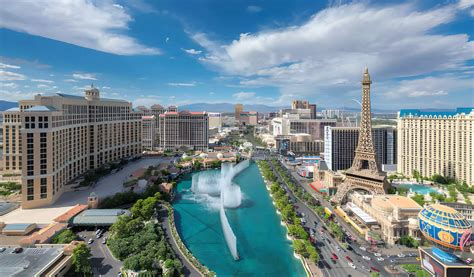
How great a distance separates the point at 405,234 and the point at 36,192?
1816 inches

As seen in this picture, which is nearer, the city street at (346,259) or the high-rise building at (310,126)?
the city street at (346,259)

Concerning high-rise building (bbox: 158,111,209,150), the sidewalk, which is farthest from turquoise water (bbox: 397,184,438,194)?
high-rise building (bbox: 158,111,209,150)

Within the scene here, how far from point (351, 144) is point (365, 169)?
22210 millimetres

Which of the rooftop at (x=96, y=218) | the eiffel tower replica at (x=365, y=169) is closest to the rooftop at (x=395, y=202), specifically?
the eiffel tower replica at (x=365, y=169)

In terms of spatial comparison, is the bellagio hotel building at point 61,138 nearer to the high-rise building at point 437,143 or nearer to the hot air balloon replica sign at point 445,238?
the hot air balloon replica sign at point 445,238

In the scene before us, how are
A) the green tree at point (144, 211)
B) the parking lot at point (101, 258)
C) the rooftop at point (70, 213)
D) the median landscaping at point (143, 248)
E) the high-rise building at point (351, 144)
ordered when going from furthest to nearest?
the high-rise building at point (351, 144) < the green tree at point (144, 211) < the rooftop at point (70, 213) < the parking lot at point (101, 258) < the median landscaping at point (143, 248)

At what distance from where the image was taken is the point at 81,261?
65.8 feet

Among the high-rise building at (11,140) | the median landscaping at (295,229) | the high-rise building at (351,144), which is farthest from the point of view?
the high-rise building at (351,144)

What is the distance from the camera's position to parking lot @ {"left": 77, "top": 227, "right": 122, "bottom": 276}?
20.7 meters

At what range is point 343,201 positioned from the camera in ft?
125

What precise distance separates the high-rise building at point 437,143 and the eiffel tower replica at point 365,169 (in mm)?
20160

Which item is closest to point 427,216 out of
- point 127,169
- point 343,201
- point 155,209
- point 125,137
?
point 343,201

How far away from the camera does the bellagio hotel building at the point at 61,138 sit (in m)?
33.1

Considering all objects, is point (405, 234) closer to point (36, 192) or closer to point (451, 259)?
point (451, 259)
